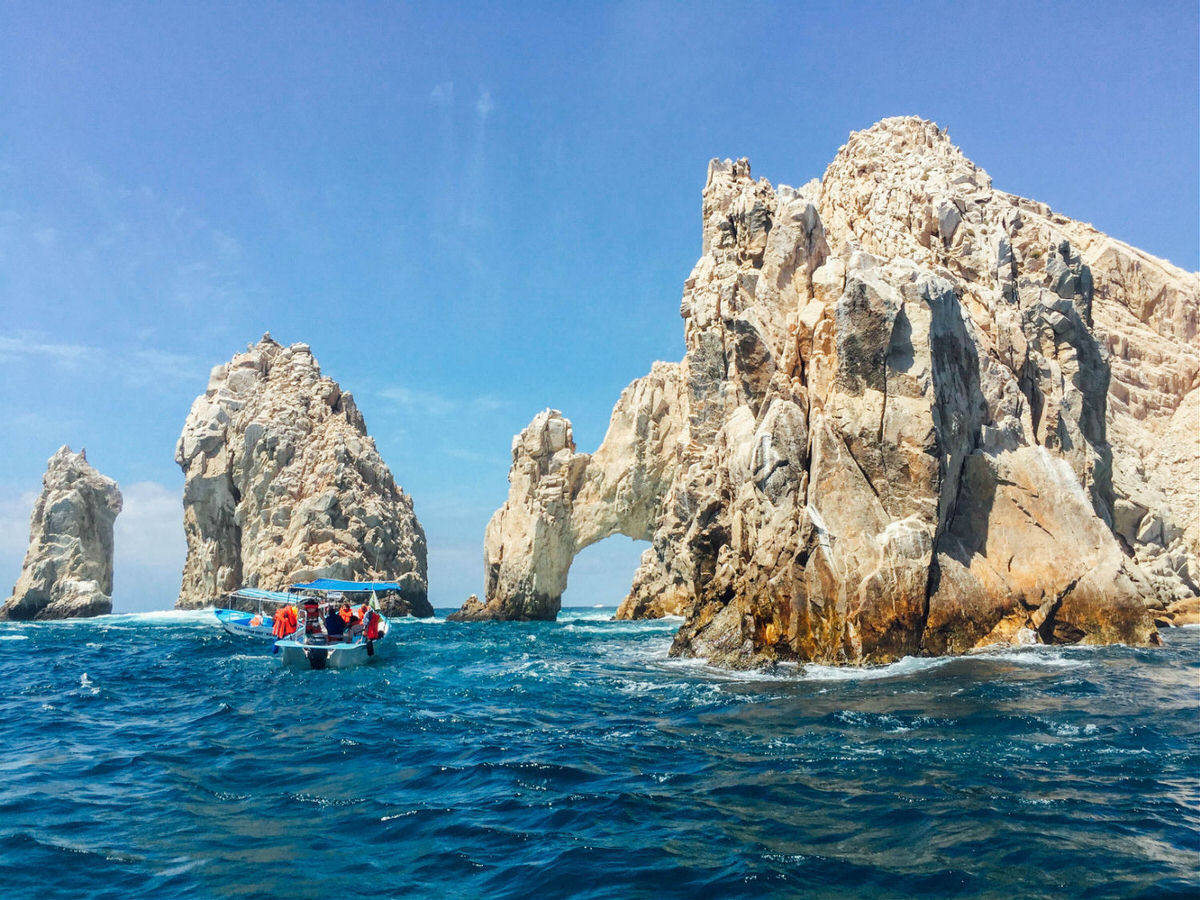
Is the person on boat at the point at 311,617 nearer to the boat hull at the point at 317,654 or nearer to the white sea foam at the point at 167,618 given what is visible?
the boat hull at the point at 317,654

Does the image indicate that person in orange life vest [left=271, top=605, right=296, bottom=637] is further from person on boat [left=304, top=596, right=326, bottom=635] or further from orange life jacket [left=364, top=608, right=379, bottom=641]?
orange life jacket [left=364, top=608, right=379, bottom=641]

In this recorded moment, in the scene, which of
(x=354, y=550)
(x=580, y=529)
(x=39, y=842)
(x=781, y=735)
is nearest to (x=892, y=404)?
(x=781, y=735)

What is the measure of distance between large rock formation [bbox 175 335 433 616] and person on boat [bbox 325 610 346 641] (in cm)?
3700

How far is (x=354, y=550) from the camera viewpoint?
221ft

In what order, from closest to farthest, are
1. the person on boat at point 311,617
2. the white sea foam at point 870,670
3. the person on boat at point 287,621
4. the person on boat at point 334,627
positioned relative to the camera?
the white sea foam at point 870,670
the person on boat at point 311,617
the person on boat at point 334,627
the person on boat at point 287,621

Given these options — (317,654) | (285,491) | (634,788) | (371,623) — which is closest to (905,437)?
(634,788)

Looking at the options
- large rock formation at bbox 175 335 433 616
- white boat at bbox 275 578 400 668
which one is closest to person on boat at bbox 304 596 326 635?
white boat at bbox 275 578 400 668

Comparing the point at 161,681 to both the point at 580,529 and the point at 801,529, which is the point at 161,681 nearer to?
the point at 801,529

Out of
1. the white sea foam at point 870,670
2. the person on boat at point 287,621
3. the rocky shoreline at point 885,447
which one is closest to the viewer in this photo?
the white sea foam at point 870,670

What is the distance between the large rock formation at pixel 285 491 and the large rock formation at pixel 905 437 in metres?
31.5

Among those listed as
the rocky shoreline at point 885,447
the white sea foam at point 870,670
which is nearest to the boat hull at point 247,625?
the rocky shoreline at point 885,447

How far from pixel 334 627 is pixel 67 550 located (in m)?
61.5

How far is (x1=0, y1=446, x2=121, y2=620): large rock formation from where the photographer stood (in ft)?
243

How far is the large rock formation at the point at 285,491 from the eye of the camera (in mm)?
67312
